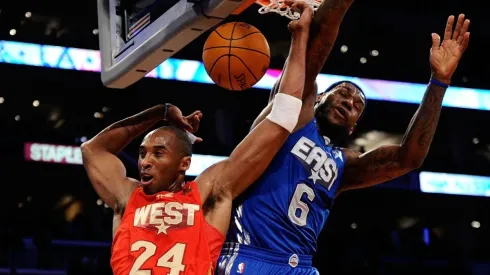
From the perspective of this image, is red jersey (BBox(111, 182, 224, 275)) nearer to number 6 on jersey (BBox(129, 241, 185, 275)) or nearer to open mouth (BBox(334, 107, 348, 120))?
number 6 on jersey (BBox(129, 241, 185, 275))

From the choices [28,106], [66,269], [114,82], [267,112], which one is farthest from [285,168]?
[28,106]

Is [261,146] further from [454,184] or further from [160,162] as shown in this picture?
[454,184]

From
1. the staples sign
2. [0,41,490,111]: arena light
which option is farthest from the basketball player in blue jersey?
the staples sign

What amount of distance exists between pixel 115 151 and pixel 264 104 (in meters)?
14.5

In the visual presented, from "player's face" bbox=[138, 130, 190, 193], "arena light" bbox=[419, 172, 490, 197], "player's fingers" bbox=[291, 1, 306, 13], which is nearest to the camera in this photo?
"player's face" bbox=[138, 130, 190, 193]

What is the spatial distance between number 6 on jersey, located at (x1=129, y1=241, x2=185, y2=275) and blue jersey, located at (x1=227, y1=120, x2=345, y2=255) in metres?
0.47

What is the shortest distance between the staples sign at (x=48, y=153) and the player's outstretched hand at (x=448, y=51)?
13525mm

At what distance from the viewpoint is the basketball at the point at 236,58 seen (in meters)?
4.66

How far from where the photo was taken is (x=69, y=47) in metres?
17.4

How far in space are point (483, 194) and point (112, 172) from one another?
15929mm

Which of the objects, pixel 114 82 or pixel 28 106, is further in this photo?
pixel 28 106

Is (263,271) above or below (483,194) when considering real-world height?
above

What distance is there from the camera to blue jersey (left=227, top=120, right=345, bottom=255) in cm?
425

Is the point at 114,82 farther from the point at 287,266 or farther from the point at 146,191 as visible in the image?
the point at 287,266
